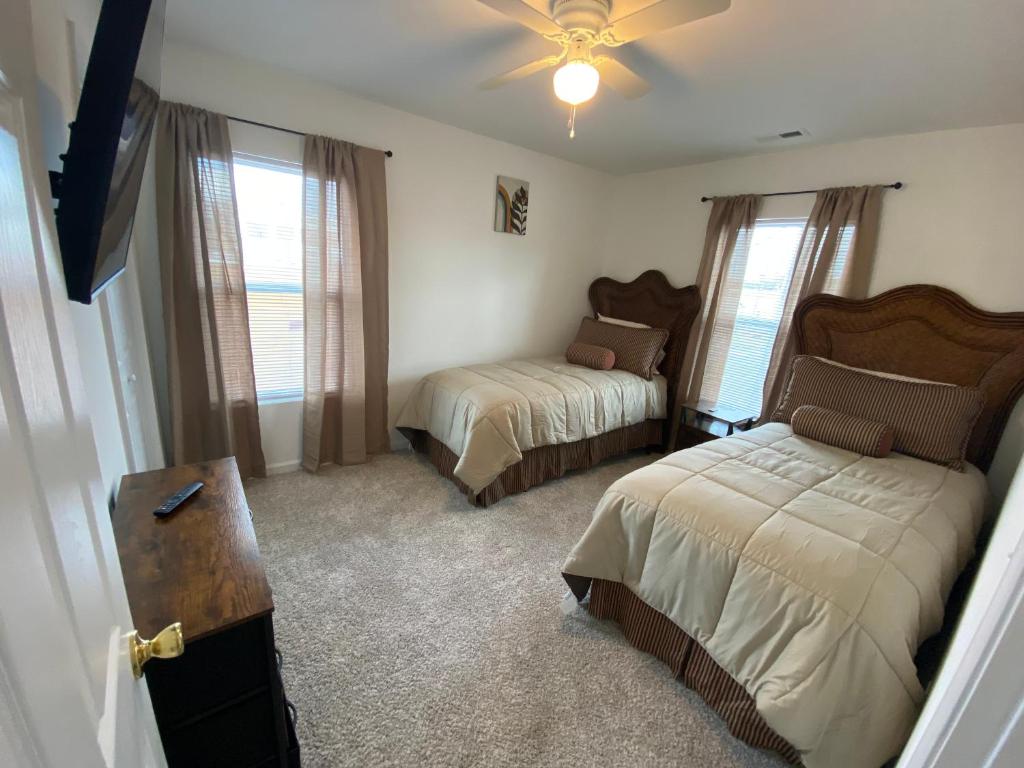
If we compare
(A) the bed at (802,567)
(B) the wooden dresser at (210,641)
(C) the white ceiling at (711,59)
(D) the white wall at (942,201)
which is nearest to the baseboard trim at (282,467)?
(B) the wooden dresser at (210,641)

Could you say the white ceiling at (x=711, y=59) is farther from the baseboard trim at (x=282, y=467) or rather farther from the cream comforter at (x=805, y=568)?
the baseboard trim at (x=282, y=467)

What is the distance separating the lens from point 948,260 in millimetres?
2480

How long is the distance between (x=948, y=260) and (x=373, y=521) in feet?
12.2

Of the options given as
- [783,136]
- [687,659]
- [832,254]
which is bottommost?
[687,659]

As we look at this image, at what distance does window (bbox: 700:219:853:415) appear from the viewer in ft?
10.3

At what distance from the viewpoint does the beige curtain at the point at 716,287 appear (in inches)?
128

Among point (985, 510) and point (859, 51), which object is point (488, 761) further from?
point (859, 51)

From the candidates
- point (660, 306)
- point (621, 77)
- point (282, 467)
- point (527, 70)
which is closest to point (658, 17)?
point (621, 77)

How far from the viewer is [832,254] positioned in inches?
111

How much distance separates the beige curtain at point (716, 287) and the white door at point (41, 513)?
3.71 metres

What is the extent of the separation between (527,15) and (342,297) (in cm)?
193

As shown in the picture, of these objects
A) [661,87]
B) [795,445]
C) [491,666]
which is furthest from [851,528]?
[661,87]

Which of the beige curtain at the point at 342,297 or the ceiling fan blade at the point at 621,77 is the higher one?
the ceiling fan blade at the point at 621,77

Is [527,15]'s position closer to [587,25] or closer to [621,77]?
[587,25]
